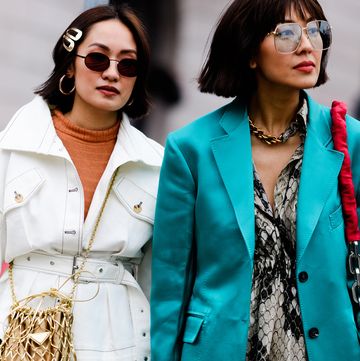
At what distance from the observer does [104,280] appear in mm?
4004

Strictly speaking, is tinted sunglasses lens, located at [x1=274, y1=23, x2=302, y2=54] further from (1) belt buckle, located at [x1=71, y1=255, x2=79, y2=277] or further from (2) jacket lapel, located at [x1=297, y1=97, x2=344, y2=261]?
(1) belt buckle, located at [x1=71, y1=255, x2=79, y2=277]

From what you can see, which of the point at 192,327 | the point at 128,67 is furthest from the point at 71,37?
the point at 192,327

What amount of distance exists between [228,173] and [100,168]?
0.74 metres

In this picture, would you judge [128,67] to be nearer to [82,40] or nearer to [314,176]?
[82,40]

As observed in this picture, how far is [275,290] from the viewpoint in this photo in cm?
353

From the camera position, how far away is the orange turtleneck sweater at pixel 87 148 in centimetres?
410

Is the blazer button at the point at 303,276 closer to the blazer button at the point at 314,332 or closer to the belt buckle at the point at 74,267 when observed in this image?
the blazer button at the point at 314,332

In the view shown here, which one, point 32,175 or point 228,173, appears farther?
point 32,175

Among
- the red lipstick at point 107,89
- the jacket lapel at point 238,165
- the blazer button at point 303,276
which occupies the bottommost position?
the blazer button at point 303,276

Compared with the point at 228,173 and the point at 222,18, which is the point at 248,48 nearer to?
the point at 222,18

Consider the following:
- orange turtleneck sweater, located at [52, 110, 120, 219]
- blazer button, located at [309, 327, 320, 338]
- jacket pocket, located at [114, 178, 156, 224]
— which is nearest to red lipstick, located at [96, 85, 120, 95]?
orange turtleneck sweater, located at [52, 110, 120, 219]

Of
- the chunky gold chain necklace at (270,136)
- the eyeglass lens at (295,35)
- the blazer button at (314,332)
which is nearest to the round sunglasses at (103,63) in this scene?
the chunky gold chain necklace at (270,136)

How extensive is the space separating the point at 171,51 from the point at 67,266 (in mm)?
3477

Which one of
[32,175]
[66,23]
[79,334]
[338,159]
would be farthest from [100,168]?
[66,23]
